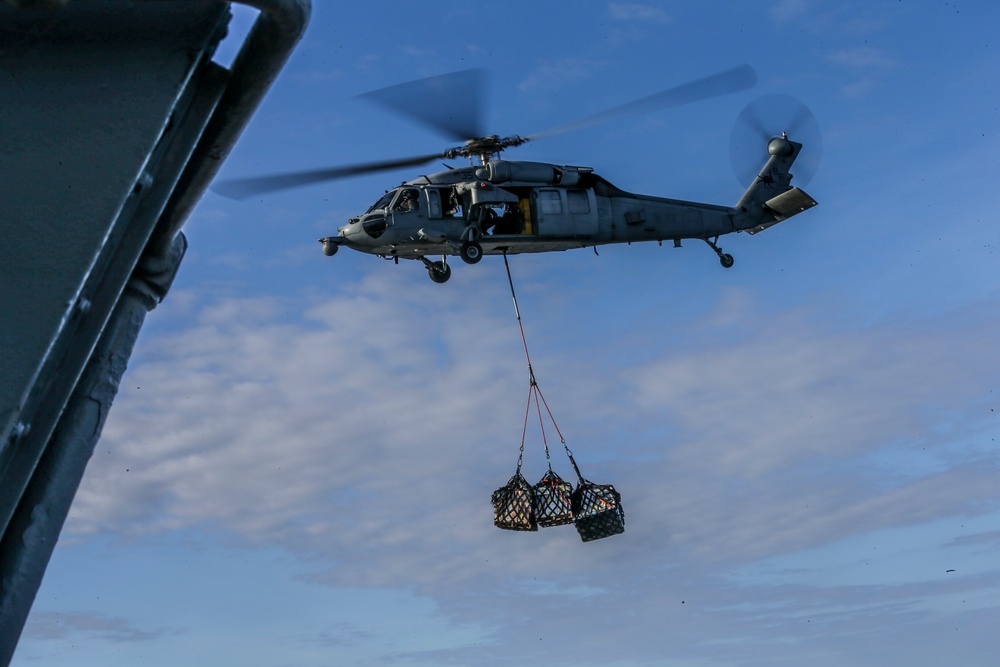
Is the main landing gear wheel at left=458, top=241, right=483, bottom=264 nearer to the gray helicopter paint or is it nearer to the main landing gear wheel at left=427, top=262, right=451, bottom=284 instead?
the gray helicopter paint

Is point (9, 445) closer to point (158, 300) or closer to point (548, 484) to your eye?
point (158, 300)

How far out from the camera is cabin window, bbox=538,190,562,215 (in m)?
17.3

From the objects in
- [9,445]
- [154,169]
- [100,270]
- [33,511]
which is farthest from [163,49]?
[33,511]

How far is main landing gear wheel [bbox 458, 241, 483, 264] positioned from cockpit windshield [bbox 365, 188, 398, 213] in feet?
4.37

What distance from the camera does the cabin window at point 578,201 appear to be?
1770 cm

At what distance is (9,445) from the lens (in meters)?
2.87

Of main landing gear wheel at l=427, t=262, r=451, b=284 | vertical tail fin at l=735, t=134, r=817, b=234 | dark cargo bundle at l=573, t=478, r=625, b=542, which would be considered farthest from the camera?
vertical tail fin at l=735, t=134, r=817, b=234

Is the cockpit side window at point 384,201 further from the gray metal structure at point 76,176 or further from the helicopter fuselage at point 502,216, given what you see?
the gray metal structure at point 76,176

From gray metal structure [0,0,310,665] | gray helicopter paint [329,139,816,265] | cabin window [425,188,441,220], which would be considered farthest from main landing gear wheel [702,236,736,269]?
gray metal structure [0,0,310,665]

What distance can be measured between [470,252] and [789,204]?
725cm

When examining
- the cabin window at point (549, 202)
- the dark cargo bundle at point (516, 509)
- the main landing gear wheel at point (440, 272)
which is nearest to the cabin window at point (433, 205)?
the main landing gear wheel at point (440, 272)

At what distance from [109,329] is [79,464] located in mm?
408

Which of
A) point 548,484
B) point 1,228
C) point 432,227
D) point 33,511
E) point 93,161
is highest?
point 432,227

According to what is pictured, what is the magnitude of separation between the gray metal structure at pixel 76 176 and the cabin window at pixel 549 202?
46.7 ft
